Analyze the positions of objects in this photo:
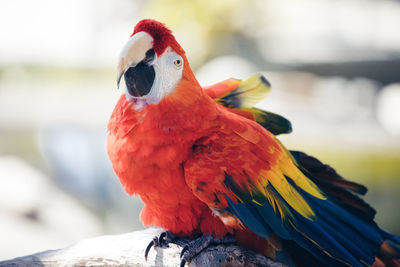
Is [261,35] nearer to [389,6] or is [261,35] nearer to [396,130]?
[389,6]

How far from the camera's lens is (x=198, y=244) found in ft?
2.70

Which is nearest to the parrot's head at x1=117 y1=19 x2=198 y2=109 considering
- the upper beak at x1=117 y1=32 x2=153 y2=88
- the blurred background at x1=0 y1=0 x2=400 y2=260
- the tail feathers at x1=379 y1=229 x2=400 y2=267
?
the upper beak at x1=117 y1=32 x2=153 y2=88

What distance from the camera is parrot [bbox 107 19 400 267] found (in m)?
0.76

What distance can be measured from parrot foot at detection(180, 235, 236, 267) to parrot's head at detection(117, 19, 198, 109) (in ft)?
1.04

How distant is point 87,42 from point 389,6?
8.33 ft

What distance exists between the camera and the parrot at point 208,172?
0.76 metres

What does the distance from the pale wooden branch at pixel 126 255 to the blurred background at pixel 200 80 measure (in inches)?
49.0

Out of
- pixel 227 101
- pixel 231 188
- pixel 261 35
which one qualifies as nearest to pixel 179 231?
pixel 231 188

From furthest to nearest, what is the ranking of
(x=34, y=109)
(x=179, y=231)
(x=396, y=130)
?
(x=34, y=109), (x=396, y=130), (x=179, y=231)

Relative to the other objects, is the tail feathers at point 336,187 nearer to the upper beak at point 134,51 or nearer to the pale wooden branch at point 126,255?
the pale wooden branch at point 126,255

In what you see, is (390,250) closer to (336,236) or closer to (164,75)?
(336,236)

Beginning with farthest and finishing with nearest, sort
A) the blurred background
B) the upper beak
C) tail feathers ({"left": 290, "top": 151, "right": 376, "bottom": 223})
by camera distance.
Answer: the blurred background < tail feathers ({"left": 290, "top": 151, "right": 376, "bottom": 223}) < the upper beak

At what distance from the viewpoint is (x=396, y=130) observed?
2.43 meters

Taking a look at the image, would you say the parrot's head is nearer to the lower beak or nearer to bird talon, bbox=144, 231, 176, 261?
the lower beak
